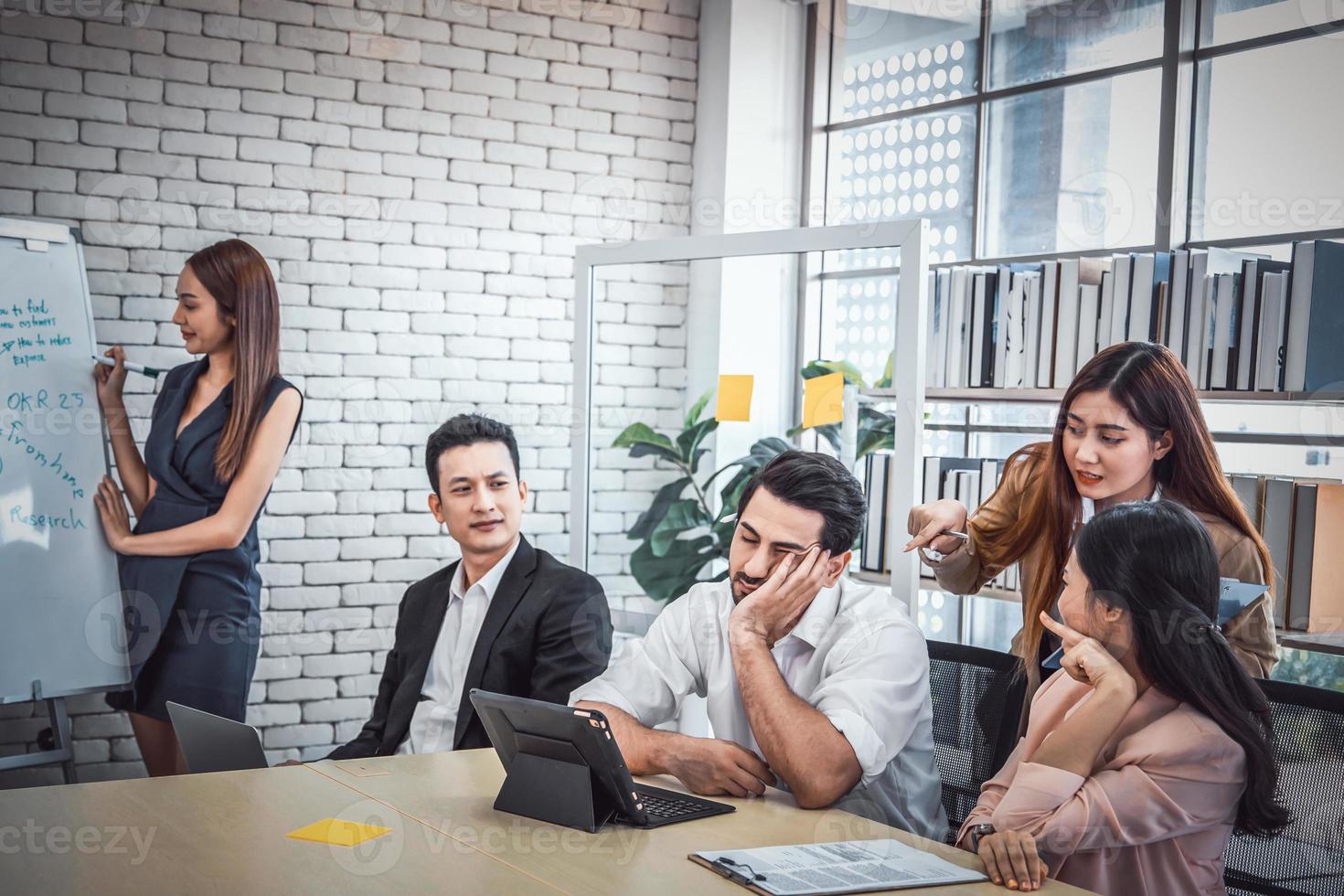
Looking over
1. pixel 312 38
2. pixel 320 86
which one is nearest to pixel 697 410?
pixel 320 86

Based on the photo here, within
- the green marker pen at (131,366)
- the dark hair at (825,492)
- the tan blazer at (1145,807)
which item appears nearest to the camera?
the tan blazer at (1145,807)

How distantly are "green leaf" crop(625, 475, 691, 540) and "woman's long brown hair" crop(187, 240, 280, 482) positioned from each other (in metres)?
1.03

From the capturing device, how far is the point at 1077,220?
3.71 m

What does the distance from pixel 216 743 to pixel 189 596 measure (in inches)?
39.7

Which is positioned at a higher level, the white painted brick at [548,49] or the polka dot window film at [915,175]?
the white painted brick at [548,49]

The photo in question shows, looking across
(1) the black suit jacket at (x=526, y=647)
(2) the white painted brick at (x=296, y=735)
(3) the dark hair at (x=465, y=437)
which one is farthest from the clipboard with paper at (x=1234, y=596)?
(2) the white painted brick at (x=296, y=735)

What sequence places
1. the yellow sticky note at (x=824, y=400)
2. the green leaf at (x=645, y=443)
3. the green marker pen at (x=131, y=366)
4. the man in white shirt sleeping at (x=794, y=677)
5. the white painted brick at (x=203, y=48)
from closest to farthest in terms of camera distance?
the man in white shirt sleeping at (x=794, y=677), the yellow sticky note at (x=824, y=400), the green leaf at (x=645, y=443), the green marker pen at (x=131, y=366), the white painted brick at (x=203, y=48)

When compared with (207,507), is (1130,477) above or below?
above

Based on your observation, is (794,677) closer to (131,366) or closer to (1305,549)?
(1305,549)

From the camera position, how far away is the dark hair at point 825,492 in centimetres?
223

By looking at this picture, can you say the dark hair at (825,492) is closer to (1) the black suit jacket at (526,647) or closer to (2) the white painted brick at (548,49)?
(1) the black suit jacket at (526,647)

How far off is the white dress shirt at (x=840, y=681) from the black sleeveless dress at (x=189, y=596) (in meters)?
1.32

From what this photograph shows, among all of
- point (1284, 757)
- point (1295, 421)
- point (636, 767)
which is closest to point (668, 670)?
point (636, 767)

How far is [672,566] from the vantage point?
3.27 meters
